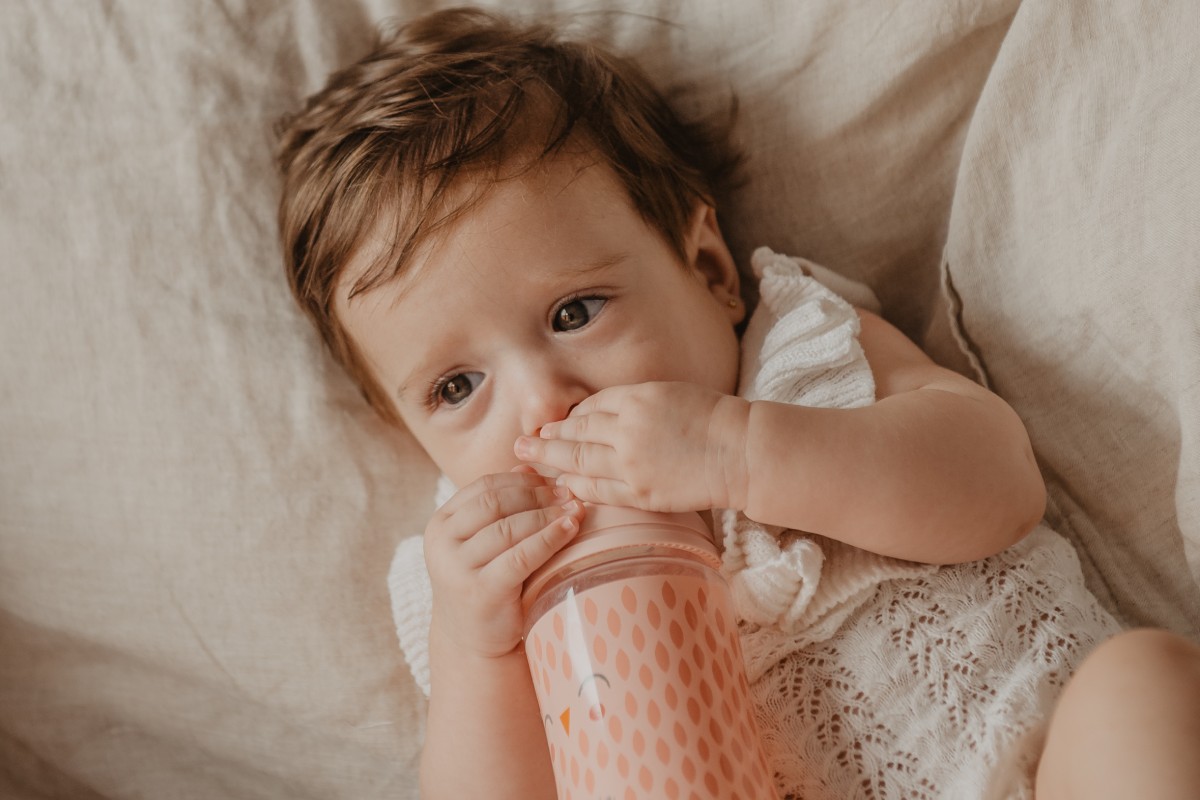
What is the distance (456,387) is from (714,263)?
0.36 m

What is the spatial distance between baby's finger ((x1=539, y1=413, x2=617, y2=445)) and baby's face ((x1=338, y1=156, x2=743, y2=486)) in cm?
3

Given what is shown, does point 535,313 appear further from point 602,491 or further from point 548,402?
point 602,491

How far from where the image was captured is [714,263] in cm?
124

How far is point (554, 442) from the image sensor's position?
95 centimetres

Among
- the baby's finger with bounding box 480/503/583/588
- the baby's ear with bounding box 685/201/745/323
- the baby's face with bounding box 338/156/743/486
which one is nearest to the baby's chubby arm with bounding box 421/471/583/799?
the baby's finger with bounding box 480/503/583/588

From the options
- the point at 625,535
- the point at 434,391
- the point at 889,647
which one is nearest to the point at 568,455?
the point at 625,535

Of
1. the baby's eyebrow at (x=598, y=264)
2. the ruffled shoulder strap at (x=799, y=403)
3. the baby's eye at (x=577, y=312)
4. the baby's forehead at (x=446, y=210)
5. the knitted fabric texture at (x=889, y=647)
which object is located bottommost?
the knitted fabric texture at (x=889, y=647)

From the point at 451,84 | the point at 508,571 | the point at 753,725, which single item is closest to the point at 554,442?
the point at 508,571

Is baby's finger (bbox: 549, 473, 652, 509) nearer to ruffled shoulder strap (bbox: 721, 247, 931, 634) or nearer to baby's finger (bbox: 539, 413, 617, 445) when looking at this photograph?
baby's finger (bbox: 539, 413, 617, 445)

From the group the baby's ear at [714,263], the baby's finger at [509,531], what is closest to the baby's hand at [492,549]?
the baby's finger at [509,531]

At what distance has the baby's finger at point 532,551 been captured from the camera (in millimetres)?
851

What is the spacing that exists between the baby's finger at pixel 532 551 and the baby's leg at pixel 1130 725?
1.41ft

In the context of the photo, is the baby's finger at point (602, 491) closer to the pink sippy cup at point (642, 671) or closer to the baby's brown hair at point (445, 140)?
the pink sippy cup at point (642, 671)

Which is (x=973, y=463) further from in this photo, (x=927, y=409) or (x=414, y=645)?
(x=414, y=645)
